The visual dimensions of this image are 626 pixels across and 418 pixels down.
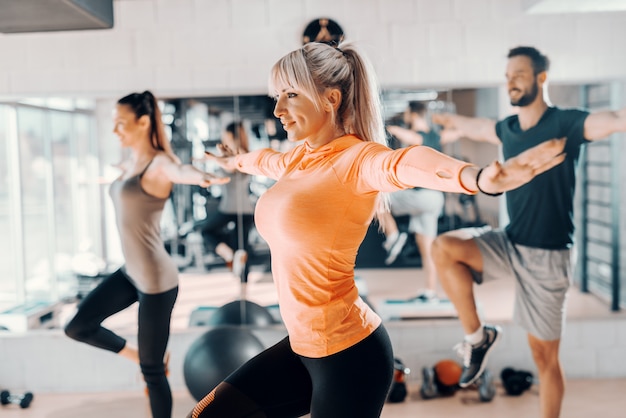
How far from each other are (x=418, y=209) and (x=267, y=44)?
139 cm

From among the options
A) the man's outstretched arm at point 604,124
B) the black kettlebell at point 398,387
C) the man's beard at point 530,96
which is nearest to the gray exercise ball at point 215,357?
the black kettlebell at point 398,387

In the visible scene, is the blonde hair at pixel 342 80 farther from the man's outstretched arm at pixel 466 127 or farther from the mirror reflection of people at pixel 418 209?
the mirror reflection of people at pixel 418 209

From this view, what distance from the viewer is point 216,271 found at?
4324mm

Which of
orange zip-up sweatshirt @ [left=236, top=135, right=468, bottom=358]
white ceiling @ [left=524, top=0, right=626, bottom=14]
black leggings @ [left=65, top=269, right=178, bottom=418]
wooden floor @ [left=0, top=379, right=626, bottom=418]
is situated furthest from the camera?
wooden floor @ [left=0, top=379, right=626, bottom=418]

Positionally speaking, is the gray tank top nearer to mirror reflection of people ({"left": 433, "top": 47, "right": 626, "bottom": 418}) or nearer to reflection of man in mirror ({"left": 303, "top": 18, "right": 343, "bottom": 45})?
mirror reflection of people ({"left": 433, "top": 47, "right": 626, "bottom": 418})

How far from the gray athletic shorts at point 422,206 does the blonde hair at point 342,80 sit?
2.25 meters

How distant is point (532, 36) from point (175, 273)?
101 inches

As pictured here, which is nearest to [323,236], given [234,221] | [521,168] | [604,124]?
[521,168]

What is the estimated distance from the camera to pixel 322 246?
1.85 meters

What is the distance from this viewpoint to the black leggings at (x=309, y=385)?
1856mm

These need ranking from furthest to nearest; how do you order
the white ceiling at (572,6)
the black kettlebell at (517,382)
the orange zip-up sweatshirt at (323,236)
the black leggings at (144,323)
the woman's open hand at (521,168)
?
the black kettlebell at (517,382) < the white ceiling at (572,6) < the black leggings at (144,323) < the orange zip-up sweatshirt at (323,236) < the woman's open hand at (521,168)

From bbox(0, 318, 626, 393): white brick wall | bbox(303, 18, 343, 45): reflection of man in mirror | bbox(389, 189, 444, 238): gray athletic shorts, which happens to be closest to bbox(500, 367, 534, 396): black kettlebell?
bbox(0, 318, 626, 393): white brick wall

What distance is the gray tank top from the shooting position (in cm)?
318

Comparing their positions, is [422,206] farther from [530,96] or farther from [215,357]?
[215,357]
